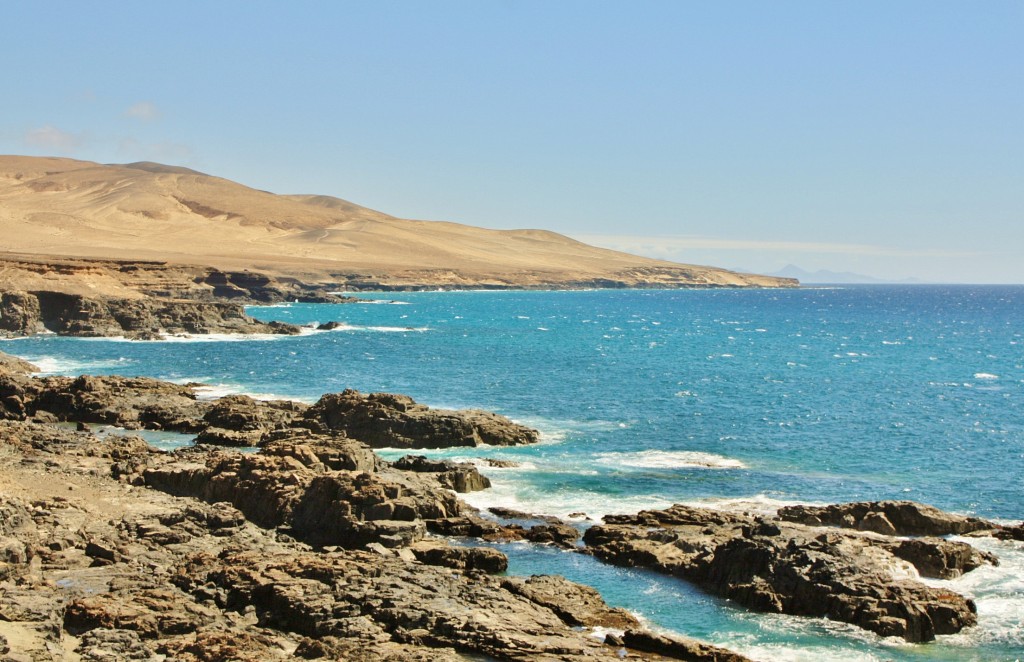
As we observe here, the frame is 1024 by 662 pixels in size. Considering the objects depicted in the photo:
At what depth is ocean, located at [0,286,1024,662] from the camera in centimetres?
2447

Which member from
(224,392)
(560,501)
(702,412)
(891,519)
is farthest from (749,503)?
(224,392)

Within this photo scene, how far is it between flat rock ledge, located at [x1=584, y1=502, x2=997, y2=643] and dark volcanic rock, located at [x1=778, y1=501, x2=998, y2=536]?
0.03m

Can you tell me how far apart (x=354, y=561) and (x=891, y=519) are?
16.4 m

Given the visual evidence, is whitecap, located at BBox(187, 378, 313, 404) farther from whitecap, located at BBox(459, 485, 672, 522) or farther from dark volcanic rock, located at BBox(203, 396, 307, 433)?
whitecap, located at BBox(459, 485, 672, 522)

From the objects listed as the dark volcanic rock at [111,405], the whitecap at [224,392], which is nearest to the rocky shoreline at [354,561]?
the dark volcanic rock at [111,405]

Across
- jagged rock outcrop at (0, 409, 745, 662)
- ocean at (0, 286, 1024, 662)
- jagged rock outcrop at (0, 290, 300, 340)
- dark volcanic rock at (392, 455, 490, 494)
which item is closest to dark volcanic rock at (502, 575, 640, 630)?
jagged rock outcrop at (0, 409, 745, 662)

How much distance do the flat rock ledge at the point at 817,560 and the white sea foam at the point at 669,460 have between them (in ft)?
29.3

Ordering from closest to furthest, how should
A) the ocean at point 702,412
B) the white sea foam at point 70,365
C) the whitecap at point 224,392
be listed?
the ocean at point 702,412 < the whitecap at point 224,392 < the white sea foam at point 70,365

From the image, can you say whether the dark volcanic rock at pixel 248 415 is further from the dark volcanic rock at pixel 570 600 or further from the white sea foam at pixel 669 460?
the dark volcanic rock at pixel 570 600

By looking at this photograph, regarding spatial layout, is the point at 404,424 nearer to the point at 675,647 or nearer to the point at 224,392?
the point at 224,392

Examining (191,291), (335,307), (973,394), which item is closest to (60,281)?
(191,291)

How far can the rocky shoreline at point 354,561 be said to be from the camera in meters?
19.0

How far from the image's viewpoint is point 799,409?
55.2 meters

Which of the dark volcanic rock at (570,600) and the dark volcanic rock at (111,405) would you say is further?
the dark volcanic rock at (111,405)
